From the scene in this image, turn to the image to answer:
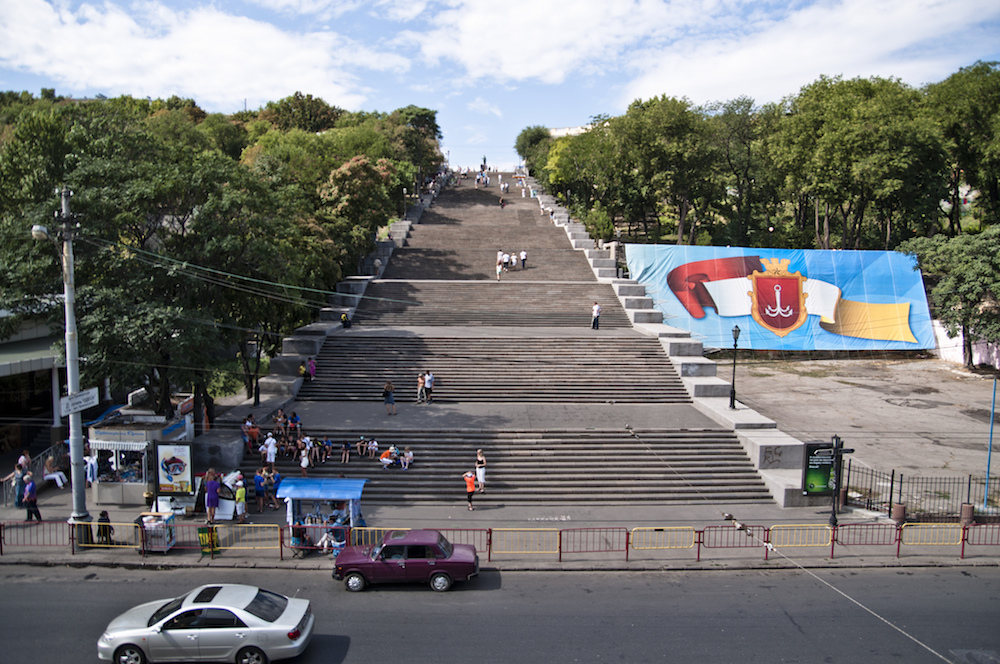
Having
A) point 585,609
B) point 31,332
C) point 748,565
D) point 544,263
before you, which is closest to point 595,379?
point 748,565

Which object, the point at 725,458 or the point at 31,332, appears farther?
the point at 31,332

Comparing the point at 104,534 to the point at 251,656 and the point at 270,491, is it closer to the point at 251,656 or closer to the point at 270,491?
the point at 270,491

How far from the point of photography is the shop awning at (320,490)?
14452 mm

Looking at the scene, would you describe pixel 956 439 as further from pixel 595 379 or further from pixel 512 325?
pixel 512 325

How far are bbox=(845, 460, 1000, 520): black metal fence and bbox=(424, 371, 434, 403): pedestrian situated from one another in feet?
46.9

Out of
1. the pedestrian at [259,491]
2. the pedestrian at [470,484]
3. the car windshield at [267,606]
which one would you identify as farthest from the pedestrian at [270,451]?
the car windshield at [267,606]

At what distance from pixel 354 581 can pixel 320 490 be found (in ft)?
8.43

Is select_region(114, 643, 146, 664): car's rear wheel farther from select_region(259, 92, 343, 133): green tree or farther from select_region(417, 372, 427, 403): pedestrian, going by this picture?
select_region(259, 92, 343, 133): green tree

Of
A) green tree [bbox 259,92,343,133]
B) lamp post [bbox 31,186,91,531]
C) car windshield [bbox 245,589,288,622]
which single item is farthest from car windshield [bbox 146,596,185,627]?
green tree [bbox 259,92,343,133]

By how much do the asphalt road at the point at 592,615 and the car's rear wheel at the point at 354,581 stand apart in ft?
0.61

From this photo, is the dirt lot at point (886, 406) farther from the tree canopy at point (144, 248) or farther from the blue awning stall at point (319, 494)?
the tree canopy at point (144, 248)

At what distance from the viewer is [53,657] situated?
402 inches

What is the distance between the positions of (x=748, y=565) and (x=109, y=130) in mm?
23271

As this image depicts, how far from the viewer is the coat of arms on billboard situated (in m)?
36.9
